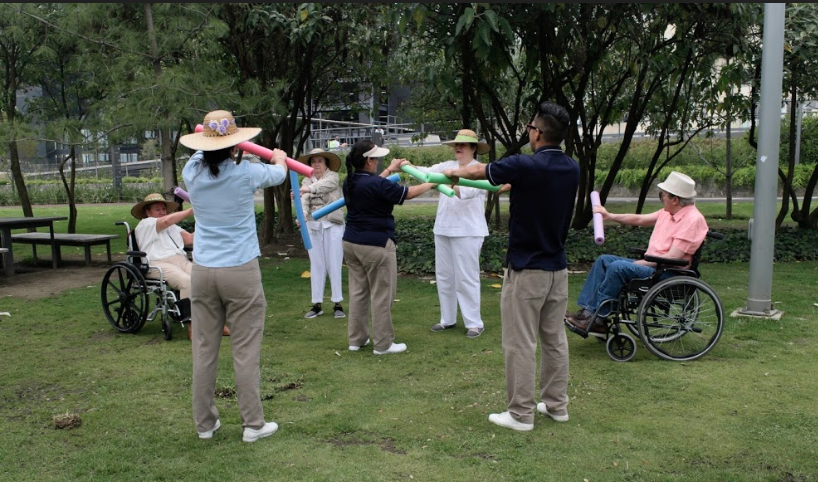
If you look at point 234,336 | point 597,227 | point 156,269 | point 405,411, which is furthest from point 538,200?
point 156,269

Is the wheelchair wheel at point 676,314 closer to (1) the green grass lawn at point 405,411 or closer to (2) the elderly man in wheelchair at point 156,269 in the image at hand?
(1) the green grass lawn at point 405,411

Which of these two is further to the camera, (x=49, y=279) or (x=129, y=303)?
(x=49, y=279)

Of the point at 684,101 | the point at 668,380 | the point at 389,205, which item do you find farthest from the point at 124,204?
the point at 668,380

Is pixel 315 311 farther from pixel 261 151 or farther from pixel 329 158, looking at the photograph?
pixel 261 151

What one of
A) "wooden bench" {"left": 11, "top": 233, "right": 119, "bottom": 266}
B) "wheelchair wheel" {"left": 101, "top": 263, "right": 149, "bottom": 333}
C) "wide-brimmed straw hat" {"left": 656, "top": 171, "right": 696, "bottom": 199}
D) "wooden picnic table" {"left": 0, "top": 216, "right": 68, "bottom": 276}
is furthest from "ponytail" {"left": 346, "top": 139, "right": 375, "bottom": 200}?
"wooden picnic table" {"left": 0, "top": 216, "right": 68, "bottom": 276}

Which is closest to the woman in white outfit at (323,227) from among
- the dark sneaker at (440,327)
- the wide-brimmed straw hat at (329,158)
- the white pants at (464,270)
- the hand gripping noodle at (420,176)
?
the wide-brimmed straw hat at (329,158)

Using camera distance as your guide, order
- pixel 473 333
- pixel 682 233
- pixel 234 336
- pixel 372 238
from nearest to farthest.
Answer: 1. pixel 234 336
2. pixel 682 233
3. pixel 372 238
4. pixel 473 333

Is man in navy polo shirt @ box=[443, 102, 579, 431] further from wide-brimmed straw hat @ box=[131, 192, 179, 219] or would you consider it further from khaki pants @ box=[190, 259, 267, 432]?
wide-brimmed straw hat @ box=[131, 192, 179, 219]

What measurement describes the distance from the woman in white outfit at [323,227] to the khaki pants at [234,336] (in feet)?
10.2

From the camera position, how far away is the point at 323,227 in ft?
24.0

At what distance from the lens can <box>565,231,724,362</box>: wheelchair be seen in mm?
5355

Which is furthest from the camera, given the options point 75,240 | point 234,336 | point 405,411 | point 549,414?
point 75,240

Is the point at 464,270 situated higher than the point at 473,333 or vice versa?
the point at 464,270

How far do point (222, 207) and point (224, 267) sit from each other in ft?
1.10
